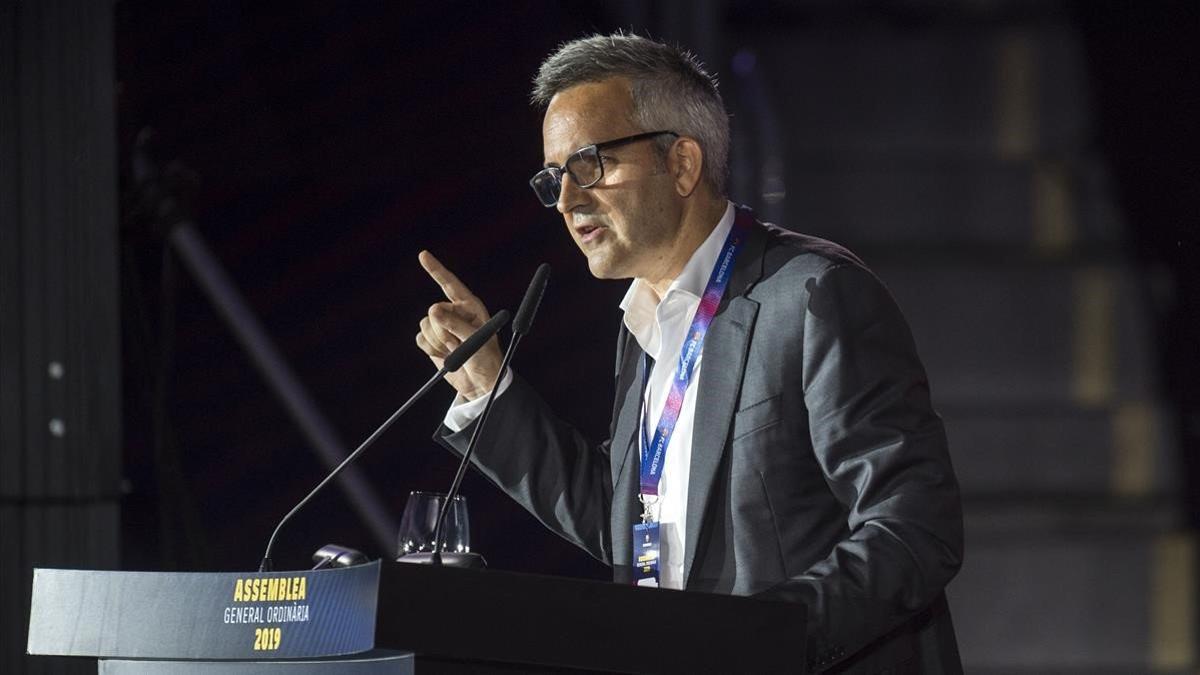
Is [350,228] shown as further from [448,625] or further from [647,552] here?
[448,625]

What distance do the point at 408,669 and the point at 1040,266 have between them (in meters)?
3.25

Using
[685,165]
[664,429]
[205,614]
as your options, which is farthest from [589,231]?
[205,614]

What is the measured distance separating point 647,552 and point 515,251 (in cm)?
177

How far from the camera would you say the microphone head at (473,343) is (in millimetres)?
1973

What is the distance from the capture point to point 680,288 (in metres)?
2.21

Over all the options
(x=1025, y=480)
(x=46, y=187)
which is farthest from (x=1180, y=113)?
(x=46, y=187)

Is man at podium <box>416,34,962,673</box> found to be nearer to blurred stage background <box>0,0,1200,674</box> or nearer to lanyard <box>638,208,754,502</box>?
lanyard <box>638,208,754,502</box>

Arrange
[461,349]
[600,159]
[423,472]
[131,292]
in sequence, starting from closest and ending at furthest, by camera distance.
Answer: [461,349] < [600,159] < [131,292] < [423,472]

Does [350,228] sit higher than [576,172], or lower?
lower

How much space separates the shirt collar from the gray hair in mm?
88

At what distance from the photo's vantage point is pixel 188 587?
1.66 meters

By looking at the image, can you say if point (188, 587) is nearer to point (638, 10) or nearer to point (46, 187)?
point (46, 187)

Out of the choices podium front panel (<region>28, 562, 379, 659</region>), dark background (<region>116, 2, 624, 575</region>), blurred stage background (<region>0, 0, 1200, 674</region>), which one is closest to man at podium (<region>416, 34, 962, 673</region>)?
podium front panel (<region>28, 562, 379, 659</region>)

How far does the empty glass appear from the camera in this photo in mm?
2018
